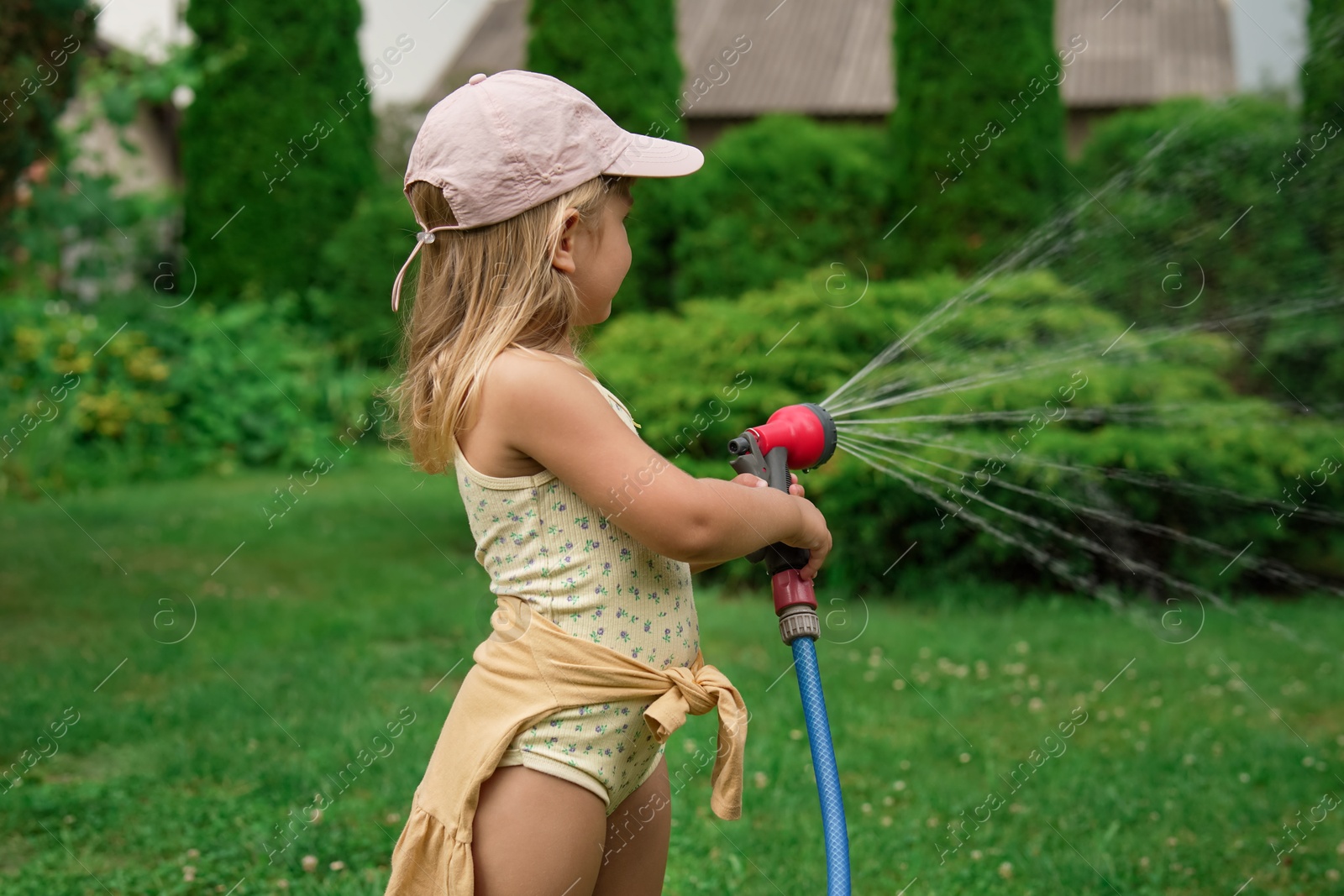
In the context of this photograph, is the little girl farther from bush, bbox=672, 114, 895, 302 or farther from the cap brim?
bush, bbox=672, 114, 895, 302

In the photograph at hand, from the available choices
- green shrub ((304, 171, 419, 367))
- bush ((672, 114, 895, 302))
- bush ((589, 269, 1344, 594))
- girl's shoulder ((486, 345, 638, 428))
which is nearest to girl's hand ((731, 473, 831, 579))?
girl's shoulder ((486, 345, 638, 428))

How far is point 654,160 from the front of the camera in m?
1.71

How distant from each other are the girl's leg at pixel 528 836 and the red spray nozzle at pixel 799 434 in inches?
21.7

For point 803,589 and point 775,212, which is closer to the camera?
point 803,589

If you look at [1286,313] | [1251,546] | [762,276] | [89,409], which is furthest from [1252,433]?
[89,409]

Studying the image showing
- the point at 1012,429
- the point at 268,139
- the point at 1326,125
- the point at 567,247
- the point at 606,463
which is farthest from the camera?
the point at 268,139

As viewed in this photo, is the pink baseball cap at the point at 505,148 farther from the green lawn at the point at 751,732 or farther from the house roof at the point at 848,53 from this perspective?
the house roof at the point at 848,53

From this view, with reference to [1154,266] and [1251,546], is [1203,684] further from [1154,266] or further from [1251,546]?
[1154,266]

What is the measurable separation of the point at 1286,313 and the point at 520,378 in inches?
276

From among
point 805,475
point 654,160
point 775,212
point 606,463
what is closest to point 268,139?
point 775,212

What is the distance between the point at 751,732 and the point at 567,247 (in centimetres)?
246

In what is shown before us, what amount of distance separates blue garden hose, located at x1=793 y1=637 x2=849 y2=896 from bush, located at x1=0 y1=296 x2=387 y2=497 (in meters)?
7.58

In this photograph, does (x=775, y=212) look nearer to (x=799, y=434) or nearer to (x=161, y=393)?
(x=161, y=393)

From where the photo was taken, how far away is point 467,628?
498cm
